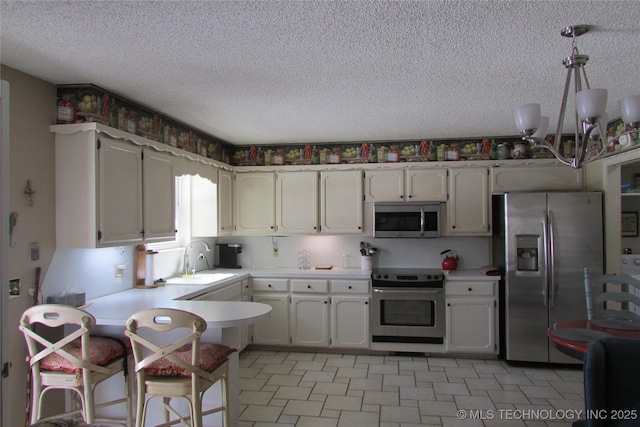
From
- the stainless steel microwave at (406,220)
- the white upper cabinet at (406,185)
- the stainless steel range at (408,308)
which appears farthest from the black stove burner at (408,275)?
the white upper cabinet at (406,185)

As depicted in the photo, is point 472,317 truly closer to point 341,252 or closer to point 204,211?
point 341,252

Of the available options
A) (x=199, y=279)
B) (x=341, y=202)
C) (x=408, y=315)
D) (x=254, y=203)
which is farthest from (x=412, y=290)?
(x=199, y=279)

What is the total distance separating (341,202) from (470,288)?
5.43ft

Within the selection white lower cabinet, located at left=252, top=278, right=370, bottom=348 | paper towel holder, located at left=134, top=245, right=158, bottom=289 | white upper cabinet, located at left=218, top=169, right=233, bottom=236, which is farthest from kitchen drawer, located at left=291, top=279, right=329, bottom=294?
paper towel holder, located at left=134, top=245, right=158, bottom=289

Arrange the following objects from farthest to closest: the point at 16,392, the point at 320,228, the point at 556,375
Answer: the point at 320,228 < the point at 556,375 < the point at 16,392

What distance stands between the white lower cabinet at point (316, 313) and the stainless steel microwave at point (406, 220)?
636 mm

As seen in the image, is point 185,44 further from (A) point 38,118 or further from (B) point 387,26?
(A) point 38,118

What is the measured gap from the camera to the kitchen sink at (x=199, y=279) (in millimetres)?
3766

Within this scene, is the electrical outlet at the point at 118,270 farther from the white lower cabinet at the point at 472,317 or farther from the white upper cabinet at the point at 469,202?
the white upper cabinet at the point at 469,202

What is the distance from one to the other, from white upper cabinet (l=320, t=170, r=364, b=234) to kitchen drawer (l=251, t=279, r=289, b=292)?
0.74 meters

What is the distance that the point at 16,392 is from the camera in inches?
94.2

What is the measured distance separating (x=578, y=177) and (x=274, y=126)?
322cm

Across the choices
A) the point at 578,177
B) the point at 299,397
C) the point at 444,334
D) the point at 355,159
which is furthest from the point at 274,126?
the point at 578,177

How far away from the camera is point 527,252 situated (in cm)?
404
